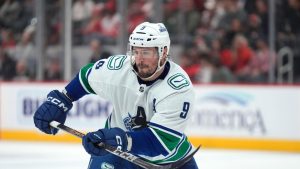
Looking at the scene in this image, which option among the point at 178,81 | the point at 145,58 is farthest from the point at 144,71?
the point at 178,81

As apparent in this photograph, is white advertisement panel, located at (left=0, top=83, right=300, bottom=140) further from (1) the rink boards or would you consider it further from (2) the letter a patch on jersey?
(2) the letter a patch on jersey

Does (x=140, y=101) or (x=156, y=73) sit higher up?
(x=156, y=73)

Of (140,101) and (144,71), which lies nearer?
(144,71)

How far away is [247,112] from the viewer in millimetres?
8219

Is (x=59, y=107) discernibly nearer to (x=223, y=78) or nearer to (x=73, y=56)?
(x=223, y=78)

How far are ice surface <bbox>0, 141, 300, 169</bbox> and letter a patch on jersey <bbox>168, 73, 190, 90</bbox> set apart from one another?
316 cm

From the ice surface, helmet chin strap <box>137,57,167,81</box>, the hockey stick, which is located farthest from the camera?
the ice surface

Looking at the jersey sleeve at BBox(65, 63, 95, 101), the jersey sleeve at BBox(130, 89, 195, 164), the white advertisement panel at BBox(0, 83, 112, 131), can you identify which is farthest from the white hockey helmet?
the white advertisement panel at BBox(0, 83, 112, 131)

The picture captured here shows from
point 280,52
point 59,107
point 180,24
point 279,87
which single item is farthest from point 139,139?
point 180,24

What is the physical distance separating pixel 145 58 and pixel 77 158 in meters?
4.05

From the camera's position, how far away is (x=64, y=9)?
10.1 m

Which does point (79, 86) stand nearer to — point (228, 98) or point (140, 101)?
point (140, 101)

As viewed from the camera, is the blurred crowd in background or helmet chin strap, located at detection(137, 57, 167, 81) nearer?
helmet chin strap, located at detection(137, 57, 167, 81)

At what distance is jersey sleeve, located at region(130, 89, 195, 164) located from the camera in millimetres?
3352
